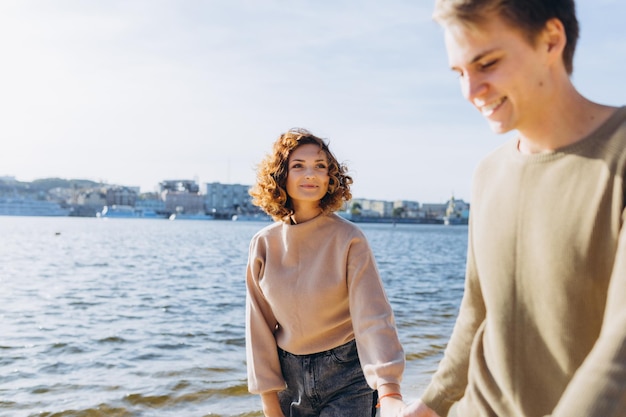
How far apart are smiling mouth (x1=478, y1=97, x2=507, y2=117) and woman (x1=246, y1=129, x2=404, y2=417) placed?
1.74 metres

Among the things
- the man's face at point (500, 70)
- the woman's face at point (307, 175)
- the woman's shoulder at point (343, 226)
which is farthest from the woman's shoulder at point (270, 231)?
the man's face at point (500, 70)

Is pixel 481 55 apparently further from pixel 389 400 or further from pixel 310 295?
pixel 310 295

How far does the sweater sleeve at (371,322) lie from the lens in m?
3.09

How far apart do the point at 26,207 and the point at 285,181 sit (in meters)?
179

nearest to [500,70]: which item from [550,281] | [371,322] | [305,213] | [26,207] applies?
[550,281]

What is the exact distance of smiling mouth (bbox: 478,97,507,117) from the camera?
1598 millimetres

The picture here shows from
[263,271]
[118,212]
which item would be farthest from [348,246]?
[118,212]

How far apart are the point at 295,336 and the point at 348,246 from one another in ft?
1.71

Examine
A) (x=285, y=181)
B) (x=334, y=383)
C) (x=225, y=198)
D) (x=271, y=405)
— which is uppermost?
(x=225, y=198)

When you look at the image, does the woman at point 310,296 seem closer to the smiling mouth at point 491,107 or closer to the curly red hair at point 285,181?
the curly red hair at point 285,181

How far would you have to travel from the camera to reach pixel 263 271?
3.56 meters

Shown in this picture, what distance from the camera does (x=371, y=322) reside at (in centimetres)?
322

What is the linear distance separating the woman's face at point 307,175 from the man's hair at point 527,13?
2040mm

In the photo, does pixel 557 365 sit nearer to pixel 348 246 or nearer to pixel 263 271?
pixel 348 246
